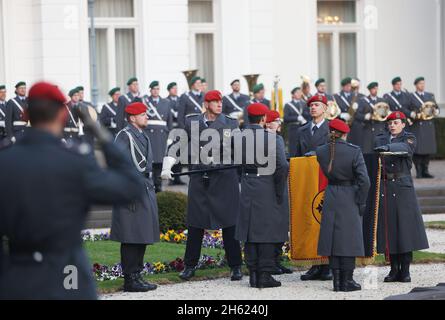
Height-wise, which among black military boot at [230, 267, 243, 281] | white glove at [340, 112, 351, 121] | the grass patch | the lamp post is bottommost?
the grass patch

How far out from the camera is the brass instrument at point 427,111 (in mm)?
23000

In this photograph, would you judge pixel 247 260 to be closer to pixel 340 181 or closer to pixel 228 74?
pixel 340 181

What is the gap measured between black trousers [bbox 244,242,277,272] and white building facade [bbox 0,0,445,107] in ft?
42.4

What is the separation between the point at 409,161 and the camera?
12.3 meters

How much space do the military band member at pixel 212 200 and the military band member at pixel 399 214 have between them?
5.38 feet

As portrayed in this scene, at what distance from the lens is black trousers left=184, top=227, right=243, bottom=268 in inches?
498

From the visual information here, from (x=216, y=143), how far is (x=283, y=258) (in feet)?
6.07

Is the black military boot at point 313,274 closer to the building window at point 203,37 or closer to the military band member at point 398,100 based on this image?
the military band member at point 398,100

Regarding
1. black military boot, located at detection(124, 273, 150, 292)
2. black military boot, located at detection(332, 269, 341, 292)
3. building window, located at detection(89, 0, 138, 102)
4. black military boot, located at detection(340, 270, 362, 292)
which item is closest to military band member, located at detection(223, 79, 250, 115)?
building window, located at detection(89, 0, 138, 102)

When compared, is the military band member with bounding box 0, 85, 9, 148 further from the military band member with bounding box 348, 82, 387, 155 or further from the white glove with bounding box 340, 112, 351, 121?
the military band member with bounding box 348, 82, 387, 155

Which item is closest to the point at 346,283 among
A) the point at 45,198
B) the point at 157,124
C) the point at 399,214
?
the point at 399,214

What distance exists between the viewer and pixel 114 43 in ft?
85.1

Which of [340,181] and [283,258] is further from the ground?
[340,181]
